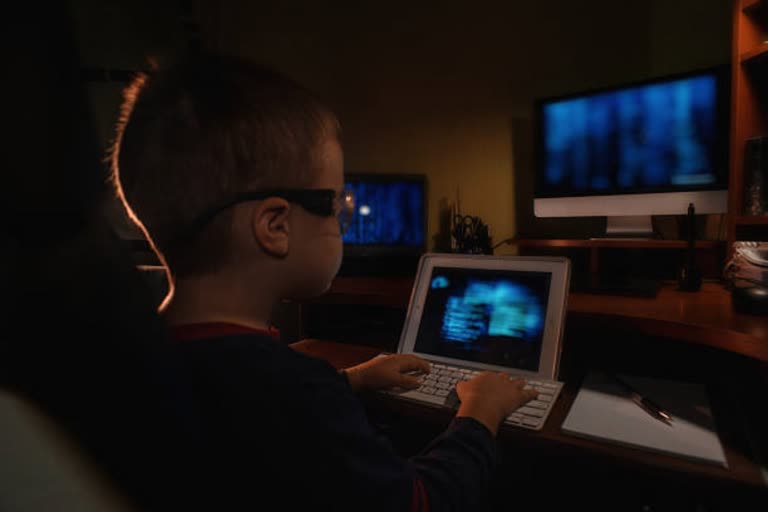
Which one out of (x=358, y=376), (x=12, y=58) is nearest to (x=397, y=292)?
(x=358, y=376)

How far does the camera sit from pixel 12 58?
0.46 meters

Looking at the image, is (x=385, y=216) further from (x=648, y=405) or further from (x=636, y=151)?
(x=648, y=405)

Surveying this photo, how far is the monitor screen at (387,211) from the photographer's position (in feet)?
4.90

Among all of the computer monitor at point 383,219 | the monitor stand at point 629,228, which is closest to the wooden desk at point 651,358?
the computer monitor at point 383,219

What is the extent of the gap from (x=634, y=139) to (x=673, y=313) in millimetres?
632

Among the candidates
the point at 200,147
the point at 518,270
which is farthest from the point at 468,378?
the point at 200,147

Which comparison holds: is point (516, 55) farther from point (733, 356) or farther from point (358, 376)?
point (358, 376)

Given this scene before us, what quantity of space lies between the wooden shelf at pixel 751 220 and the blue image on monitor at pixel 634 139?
0.14 m

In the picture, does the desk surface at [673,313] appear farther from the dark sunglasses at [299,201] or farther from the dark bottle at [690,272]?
the dark sunglasses at [299,201]

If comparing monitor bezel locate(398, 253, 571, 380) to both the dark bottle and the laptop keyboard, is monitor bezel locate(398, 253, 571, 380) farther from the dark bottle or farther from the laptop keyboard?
the dark bottle

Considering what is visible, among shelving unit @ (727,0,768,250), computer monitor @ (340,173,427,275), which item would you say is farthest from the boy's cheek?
shelving unit @ (727,0,768,250)

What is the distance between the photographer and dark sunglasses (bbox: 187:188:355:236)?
533 mm

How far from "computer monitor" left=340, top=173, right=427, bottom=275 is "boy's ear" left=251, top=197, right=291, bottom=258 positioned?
0.90 metres

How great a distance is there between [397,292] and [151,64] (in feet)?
2.39
